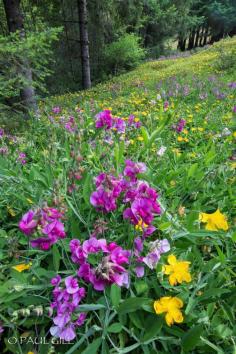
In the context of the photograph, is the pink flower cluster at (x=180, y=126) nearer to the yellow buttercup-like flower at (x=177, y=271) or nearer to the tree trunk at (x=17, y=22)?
the yellow buttercup-like flower at (x=177, y=271)

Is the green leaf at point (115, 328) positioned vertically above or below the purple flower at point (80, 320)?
below

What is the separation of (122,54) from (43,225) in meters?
16.1

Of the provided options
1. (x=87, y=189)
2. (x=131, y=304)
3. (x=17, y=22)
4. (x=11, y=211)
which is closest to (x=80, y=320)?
(x=131, y=304)

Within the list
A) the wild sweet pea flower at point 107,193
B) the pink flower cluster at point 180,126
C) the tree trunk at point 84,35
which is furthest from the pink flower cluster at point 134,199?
the tree trunk at point 84,35

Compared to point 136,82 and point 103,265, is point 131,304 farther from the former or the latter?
point 136,82

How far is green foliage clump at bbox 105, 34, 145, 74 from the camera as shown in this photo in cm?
1553

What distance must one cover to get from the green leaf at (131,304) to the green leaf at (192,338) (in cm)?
20

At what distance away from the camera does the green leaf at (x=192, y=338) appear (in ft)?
3.49

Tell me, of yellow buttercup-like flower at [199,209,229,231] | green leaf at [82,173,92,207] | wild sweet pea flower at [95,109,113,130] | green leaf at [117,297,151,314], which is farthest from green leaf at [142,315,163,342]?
wild sweet pea flower at [95,109,113,130]

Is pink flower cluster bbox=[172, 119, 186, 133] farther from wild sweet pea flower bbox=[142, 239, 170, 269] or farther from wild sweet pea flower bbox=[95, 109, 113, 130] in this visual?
wild sweet pea flower bbox=[142, 239, 170, 269]

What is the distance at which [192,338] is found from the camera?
107 centimetres

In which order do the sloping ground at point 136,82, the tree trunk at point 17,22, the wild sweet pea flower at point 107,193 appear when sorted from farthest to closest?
the sloping ground at point 136,82 → the tree trunk at point 17,22 → the wild sweet pea flower at point 107,193

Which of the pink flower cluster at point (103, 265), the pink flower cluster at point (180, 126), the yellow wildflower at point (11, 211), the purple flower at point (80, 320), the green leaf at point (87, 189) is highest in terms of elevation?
the pink flower cluster at point (103, 265)

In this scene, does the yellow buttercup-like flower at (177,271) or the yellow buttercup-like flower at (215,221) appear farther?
the yellow buttercup-like flower at (215,221)
